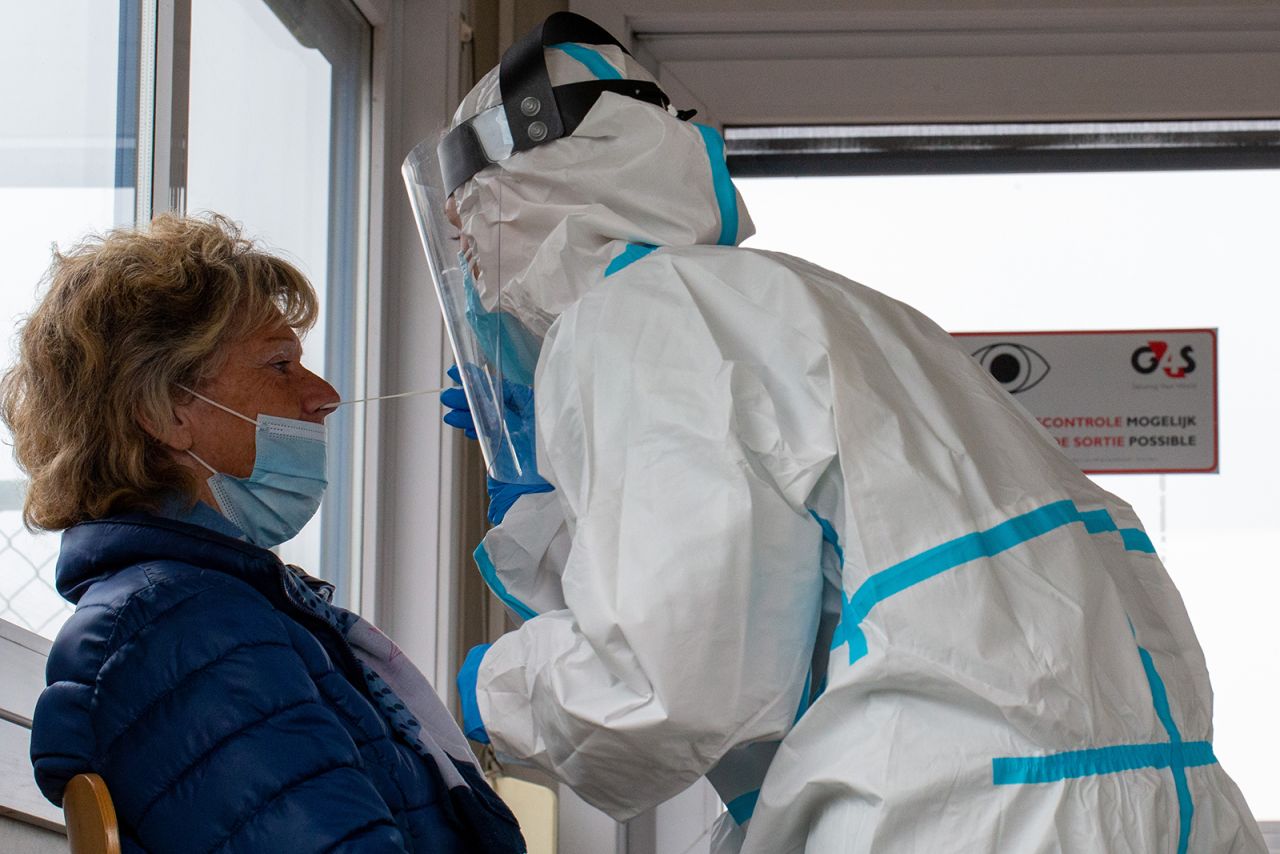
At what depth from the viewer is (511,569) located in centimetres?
146

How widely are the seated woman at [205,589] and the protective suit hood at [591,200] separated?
0.27m

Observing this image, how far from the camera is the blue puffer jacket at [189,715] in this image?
104 cm

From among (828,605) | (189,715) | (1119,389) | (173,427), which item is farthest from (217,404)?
(1119,389)

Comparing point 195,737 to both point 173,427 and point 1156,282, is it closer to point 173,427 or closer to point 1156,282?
point 173,427

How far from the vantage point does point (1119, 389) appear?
2502 mm

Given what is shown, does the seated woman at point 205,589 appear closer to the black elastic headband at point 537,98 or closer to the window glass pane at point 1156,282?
the black elastic headband at point 537,98

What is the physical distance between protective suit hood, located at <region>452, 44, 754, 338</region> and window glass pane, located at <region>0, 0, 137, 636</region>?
428 mm

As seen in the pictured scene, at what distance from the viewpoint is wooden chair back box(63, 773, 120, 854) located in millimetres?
971

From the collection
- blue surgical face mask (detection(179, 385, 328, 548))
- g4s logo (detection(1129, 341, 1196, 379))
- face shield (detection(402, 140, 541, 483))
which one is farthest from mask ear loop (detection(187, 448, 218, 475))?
g4s logo (detection(1129, 341, 1196, 379))

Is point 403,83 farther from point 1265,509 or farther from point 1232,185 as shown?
point 1265,509

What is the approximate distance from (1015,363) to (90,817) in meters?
1.92

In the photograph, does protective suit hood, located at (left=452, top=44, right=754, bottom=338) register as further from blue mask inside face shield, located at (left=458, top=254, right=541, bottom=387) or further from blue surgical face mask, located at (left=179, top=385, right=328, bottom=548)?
blue surgical face mask, located at (left=179, top=385, right=328, bottom=548)

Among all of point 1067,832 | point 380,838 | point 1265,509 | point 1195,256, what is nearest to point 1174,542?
point 1265,509

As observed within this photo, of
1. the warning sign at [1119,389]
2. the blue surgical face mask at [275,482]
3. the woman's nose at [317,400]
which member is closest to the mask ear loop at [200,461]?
the blue surgical face mask at [275,482]
